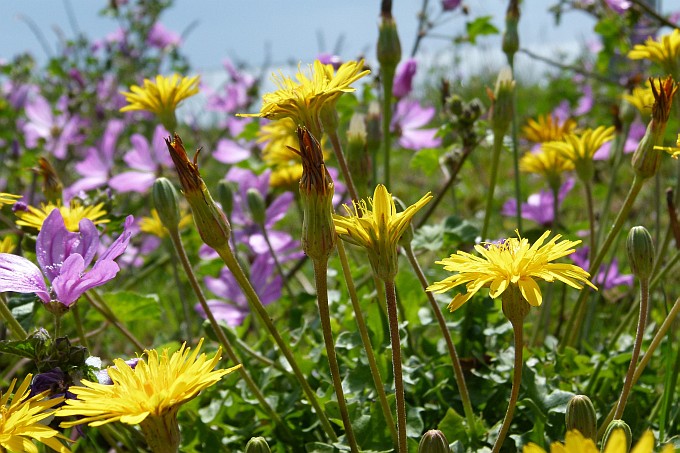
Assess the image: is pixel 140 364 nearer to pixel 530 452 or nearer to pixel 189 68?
pixel 530 452

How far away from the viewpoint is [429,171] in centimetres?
171

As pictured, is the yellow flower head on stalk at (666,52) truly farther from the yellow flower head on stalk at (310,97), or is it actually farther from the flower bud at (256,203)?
the flower bud at (256,203)

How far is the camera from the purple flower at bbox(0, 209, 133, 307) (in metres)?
0.93

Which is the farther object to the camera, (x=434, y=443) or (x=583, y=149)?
(x=583, y=149)

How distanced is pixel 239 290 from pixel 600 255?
2.91 ft

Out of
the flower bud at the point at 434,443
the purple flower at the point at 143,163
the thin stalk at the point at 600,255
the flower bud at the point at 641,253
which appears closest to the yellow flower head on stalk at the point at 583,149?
the thin stalk at the point at 600,255

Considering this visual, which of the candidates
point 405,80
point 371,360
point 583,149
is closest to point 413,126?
point 405,80

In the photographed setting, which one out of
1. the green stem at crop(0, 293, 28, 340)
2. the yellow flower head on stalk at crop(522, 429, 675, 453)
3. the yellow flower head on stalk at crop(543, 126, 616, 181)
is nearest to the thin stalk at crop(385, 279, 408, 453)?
the yellow flower head on stalk at crop(522, 429, 675, 453)

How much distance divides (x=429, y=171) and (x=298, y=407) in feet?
2.05

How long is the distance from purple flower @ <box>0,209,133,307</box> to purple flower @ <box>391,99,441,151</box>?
1.15m

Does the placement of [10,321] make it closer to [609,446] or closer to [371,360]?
[371,360]

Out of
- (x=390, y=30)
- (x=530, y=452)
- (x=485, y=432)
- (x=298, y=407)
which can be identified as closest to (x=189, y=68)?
(x=390, y=30)

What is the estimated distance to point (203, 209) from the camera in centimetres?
95

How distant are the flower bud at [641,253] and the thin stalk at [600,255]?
8cm
